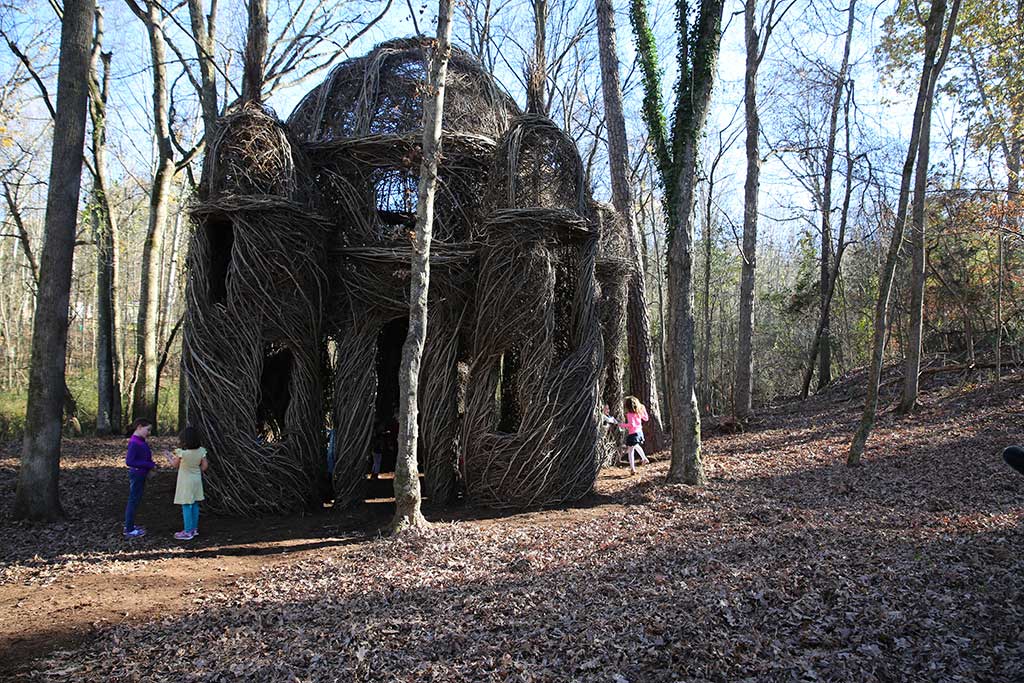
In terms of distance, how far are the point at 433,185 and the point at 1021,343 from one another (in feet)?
49.0

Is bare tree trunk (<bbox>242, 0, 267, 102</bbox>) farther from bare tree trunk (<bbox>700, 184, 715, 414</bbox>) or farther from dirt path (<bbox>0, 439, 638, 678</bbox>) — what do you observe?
bare tree trunk (<bbox>700, 184, 715, 414</bbox>)

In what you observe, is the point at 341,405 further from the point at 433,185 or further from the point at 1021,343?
the point at 1021,343

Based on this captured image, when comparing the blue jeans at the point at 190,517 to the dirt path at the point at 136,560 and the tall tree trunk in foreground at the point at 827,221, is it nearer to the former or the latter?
the dirt path at the point at 136,560

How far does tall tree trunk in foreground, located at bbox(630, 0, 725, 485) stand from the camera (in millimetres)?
9922

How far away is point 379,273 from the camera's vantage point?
9688mm

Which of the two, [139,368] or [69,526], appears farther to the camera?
[139,368]

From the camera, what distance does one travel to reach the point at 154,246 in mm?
15539

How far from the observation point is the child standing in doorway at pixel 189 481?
8109 millimetres

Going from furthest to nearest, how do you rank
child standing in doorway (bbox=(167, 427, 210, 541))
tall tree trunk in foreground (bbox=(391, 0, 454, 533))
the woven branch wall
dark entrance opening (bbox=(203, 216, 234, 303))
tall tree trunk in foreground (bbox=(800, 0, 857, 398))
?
tall tree trunk in foreground (bbox=(800, 0, 857, 398)), dark entrance opening (bbox=(203, 216, 234, 303)), the woven branch wall, child standing in doorway (bbox=(167, 427, 210, 541)), tall tree trunk in foreground (bbox=(391, 0, 454, 533))

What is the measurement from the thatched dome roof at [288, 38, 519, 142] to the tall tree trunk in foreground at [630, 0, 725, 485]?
3018mm

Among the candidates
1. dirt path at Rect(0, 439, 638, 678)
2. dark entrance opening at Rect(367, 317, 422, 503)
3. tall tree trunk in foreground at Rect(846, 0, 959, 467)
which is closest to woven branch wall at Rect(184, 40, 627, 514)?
dirt path at Rect(0, 439, 638, 678)

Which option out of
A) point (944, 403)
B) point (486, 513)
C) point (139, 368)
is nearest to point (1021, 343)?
point (944, 403)

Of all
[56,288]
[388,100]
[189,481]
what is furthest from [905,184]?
[56,288]

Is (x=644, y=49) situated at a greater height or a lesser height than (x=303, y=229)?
greater
